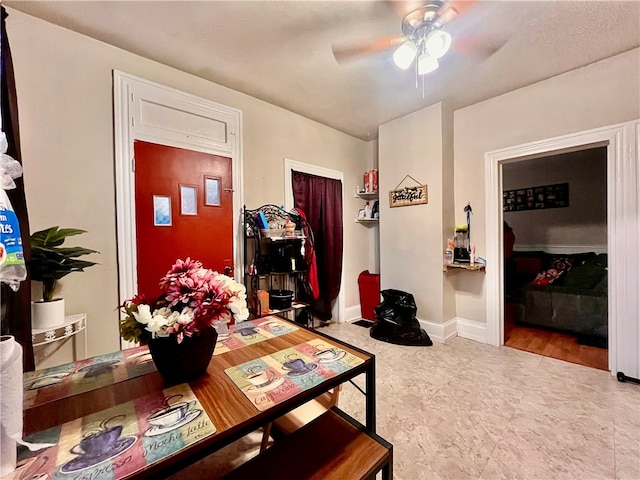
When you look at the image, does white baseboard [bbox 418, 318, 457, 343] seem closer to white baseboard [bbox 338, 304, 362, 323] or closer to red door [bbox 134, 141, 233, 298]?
white baseboard [bbox 338, 304, 362, 323]

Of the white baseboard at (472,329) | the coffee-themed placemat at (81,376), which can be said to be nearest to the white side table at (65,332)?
the coffee-themed placemat at (81,376)

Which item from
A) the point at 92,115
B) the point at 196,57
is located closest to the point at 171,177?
the point at 92,115

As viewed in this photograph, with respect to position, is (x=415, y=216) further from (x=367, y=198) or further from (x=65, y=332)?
(x=65, y=332)

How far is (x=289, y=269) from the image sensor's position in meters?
2.85

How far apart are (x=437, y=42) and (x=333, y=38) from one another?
76 centimetres

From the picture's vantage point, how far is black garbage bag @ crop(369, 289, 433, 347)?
9.42ft

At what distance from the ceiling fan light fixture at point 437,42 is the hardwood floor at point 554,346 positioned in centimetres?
289

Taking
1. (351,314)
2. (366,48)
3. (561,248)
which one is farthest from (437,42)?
(561,248)

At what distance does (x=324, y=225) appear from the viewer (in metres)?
3.43

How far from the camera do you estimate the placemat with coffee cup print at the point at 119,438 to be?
0.59 m

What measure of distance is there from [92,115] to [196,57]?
897mm

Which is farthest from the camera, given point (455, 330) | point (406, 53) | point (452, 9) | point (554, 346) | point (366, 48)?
point (455, 330)

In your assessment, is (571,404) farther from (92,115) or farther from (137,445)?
(92,115)

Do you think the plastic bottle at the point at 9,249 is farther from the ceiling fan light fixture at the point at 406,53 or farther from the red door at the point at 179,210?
the ceiling fan light fixture at the point at 406,53
